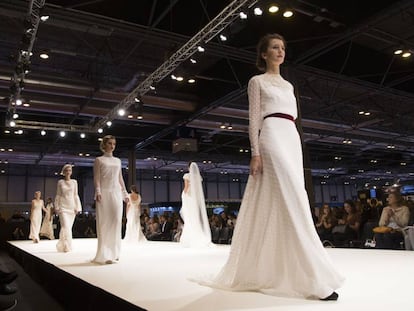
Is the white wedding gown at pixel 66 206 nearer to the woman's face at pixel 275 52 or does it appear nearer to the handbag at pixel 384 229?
the handbag at pixel 384 229

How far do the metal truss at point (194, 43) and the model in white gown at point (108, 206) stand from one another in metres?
3.28

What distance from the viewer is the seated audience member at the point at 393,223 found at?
19.2 feet

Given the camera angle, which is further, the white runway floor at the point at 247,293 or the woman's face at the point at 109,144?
the woman's face at the point at 109,144

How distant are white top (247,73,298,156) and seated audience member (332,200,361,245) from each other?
17.5 ft

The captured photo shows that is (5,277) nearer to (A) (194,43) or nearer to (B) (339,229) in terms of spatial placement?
(A) (194,43)

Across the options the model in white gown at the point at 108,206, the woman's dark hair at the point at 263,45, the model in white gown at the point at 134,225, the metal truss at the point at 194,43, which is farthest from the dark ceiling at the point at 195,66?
the woman's dark hair at the point at 263,45

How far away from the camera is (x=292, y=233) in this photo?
2.24m

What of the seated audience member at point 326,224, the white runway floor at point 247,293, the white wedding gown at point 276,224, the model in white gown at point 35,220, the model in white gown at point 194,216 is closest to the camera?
the white runway floor at point 247,293

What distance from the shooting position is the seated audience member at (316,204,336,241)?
777cm

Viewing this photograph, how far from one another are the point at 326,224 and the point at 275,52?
5930 mm

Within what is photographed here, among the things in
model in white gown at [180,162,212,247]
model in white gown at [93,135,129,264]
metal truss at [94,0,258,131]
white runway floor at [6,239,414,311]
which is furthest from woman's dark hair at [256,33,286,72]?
model in white gown at [180,162,212,247]

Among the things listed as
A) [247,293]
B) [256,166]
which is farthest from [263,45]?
[247,293]

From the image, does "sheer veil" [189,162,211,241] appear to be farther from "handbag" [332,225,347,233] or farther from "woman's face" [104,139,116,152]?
"woman's face" [104,139,116,152]

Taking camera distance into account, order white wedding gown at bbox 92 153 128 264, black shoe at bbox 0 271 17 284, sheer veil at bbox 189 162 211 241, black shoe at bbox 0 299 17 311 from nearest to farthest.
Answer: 1. black shoe at bbox 0 299 17 311
2. black shoe at bbox 0 271 17 284
3. white wedding gown at bbox 92 153 128 264
4. sheer veil at bbox 189 162 211 241
